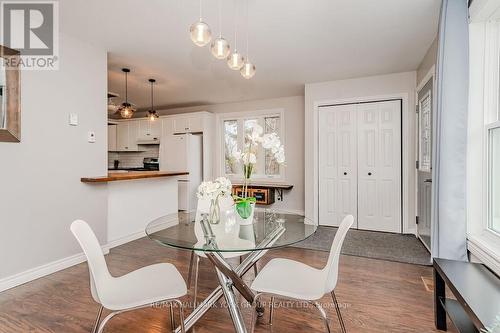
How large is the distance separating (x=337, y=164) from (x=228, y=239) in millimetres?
3223

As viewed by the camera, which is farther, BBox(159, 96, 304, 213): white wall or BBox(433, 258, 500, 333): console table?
BBox(159, 96, 304, 213): white wall

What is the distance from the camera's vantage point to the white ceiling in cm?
223

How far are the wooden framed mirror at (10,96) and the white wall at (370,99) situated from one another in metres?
3.71

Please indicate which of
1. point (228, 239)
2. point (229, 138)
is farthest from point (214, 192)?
point (229, 138)

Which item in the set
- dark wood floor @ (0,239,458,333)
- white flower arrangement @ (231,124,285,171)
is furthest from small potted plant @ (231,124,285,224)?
dark wood floor @ (0,239,458,333)

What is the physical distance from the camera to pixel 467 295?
1267 mm

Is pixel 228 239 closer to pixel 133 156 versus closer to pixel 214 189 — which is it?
pixel 214 189

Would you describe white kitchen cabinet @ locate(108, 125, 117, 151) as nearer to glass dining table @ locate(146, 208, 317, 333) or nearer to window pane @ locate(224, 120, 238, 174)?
window pane @ locate(224, 120, 238, 174)

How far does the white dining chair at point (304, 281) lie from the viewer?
137 centimetres

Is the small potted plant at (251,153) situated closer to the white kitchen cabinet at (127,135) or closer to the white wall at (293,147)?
the white wall at (293,147)

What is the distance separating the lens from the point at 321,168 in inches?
173

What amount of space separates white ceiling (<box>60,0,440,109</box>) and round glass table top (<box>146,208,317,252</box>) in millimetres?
1811

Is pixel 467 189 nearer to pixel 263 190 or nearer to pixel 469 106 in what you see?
pixel 469 106

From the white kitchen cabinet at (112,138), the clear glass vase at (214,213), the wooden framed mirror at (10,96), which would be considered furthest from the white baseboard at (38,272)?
the white kitchen cabinet at (112,138)
